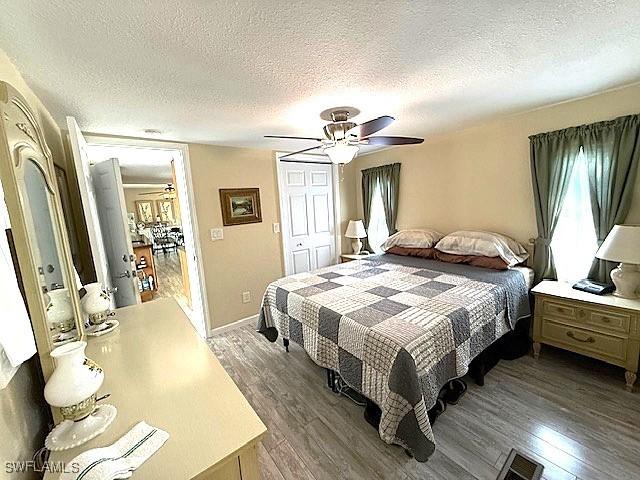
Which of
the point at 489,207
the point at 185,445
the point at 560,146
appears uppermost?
the point at 560,146

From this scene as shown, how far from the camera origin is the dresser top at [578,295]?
6.33 ft

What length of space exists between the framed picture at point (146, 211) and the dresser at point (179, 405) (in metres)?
9.46

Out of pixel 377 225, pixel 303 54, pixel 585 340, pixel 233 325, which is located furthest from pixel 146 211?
pixel 585 340

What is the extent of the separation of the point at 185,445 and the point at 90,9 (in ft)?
4.96

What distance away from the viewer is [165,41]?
1181mm

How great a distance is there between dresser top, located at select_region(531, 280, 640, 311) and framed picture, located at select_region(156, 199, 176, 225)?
426 inches

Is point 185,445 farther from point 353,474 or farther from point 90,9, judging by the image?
point 90,9

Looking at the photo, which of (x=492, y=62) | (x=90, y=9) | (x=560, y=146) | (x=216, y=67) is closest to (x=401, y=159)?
(x=560, y=146)

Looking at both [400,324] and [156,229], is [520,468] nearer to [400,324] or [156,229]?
[400,324]

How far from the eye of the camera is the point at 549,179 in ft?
8.04

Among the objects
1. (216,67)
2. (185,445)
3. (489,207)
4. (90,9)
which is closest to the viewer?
(185,445)

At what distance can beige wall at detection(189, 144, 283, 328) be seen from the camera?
3113mm

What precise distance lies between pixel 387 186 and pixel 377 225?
27.8 inches

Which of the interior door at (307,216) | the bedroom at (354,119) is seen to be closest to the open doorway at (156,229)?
the interior door at (307,216)
